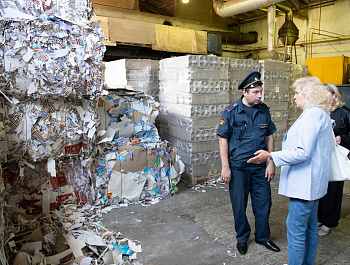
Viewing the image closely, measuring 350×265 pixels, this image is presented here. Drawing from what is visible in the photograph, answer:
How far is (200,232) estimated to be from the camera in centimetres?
330

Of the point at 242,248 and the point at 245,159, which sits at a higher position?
the point at 245,159

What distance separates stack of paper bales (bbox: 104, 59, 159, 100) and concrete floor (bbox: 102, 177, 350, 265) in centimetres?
226

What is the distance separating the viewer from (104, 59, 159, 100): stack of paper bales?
536 centimetres

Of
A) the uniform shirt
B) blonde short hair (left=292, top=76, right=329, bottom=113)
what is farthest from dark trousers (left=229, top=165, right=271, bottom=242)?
blonde short hair (left=292, top=76, right=329, bottom=113)

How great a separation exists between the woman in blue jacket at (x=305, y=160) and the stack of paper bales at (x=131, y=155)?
2.25m

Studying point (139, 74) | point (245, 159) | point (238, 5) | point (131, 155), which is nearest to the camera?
point (245, 159)

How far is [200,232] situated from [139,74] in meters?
3.33

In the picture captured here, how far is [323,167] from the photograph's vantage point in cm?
212

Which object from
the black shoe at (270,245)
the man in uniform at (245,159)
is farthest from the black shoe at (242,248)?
the black shoe at (270,245)

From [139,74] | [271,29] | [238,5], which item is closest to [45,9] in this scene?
[139,74]

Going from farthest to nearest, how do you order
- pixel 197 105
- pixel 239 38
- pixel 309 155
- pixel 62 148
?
pixel 239 38
pixel 197 105
pixel 62 148
pixel 309 155

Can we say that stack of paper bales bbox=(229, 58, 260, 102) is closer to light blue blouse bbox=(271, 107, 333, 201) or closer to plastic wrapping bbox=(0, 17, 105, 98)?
plastic wrapping bbox=(0, 17, 105, 98)

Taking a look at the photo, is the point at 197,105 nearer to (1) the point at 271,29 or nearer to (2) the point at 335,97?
(2) the point at 335,97

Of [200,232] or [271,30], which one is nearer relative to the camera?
[200,232]
